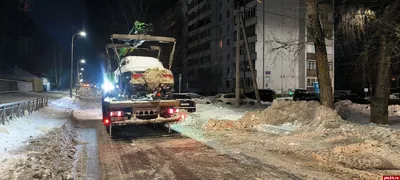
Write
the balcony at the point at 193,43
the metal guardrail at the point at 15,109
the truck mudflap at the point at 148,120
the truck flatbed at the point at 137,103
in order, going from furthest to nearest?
1. the balcony at the point at 193,43
2. the metal guardrail at the point at 15,109
3. the truck mudflap at the point at 148,120
4. the truck flatbed at the point at 137,103

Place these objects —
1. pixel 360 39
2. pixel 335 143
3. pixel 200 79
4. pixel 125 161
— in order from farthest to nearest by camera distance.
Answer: pixel 200 79 → pixel 360 39 → pixel 335 143 → pixel 125 161

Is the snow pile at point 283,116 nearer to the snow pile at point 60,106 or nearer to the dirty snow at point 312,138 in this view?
the dirty snow at point 312,138

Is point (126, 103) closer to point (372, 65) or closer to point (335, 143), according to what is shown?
point (335, 143)

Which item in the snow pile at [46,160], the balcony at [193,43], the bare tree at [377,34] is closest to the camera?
the snow pile at [46,160]

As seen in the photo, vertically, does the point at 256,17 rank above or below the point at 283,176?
above

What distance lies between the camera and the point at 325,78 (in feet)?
50.4

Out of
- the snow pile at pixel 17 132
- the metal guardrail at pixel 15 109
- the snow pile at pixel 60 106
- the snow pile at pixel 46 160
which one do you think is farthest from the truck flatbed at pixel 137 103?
the snow pile at pixel 60 106

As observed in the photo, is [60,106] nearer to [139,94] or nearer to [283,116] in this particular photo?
[139,94]

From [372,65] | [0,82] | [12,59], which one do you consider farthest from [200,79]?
[372,65]

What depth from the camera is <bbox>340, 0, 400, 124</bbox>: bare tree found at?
13.5 meters

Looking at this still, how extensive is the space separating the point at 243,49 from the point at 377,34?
4944 cm

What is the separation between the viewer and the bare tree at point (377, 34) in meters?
13.5

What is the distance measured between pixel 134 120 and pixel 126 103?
25.3 inches

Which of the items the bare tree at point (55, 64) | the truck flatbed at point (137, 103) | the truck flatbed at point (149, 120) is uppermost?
the bare tree at point (55, 64)
